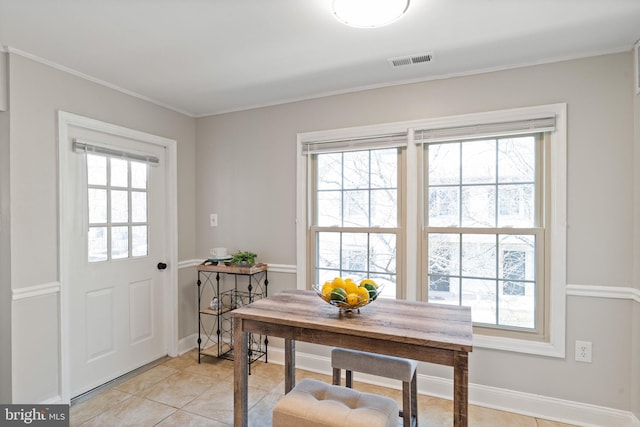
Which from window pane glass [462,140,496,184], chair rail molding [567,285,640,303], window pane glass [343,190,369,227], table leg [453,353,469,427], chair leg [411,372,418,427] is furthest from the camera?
window pane glass [343,190,369,227]

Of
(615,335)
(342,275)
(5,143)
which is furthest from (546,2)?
(5,143)

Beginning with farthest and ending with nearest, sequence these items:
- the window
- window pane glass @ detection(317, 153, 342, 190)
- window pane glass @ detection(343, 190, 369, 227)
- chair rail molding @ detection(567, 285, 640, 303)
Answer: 1. window pane glass @ detection(317, 153, 342, 190)
2. window pane glass @ detection(343, 190, 369, 227)
3. the window
4. chair rail molding @ detection(567, 285, 640, 303)

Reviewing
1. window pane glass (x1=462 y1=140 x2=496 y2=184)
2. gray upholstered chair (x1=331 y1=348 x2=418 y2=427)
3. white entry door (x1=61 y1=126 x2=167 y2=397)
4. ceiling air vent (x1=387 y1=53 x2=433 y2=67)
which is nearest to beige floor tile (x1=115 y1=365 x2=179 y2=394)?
white entry door (x1=61 y1=126 x2=167 y2=397)

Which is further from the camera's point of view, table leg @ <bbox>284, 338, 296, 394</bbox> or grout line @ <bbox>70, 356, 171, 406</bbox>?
grout line @ <bbox>70, 356, 171, 406</bbox>

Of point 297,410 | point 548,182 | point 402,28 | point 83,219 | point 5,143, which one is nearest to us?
point 297,410

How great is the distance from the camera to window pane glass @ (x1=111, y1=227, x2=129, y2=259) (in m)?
2.82

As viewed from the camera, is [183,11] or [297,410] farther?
[183,11]

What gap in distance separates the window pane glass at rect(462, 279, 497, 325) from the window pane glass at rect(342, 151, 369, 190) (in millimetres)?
1103

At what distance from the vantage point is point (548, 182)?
2303 millimetres

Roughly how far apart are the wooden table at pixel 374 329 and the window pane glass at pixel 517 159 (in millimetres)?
1135

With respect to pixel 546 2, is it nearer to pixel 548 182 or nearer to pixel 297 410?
pixel 548 182

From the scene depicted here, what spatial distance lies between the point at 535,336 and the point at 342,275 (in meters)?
1.44

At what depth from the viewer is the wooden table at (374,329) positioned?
4.55 ft

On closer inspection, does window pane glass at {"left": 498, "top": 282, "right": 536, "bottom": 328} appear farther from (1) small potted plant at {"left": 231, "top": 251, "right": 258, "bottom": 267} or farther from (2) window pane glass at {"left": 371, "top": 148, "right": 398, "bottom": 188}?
(1) small potted plant at {"left": 231, "top": 251, "right": 258, "bottom": 267}
